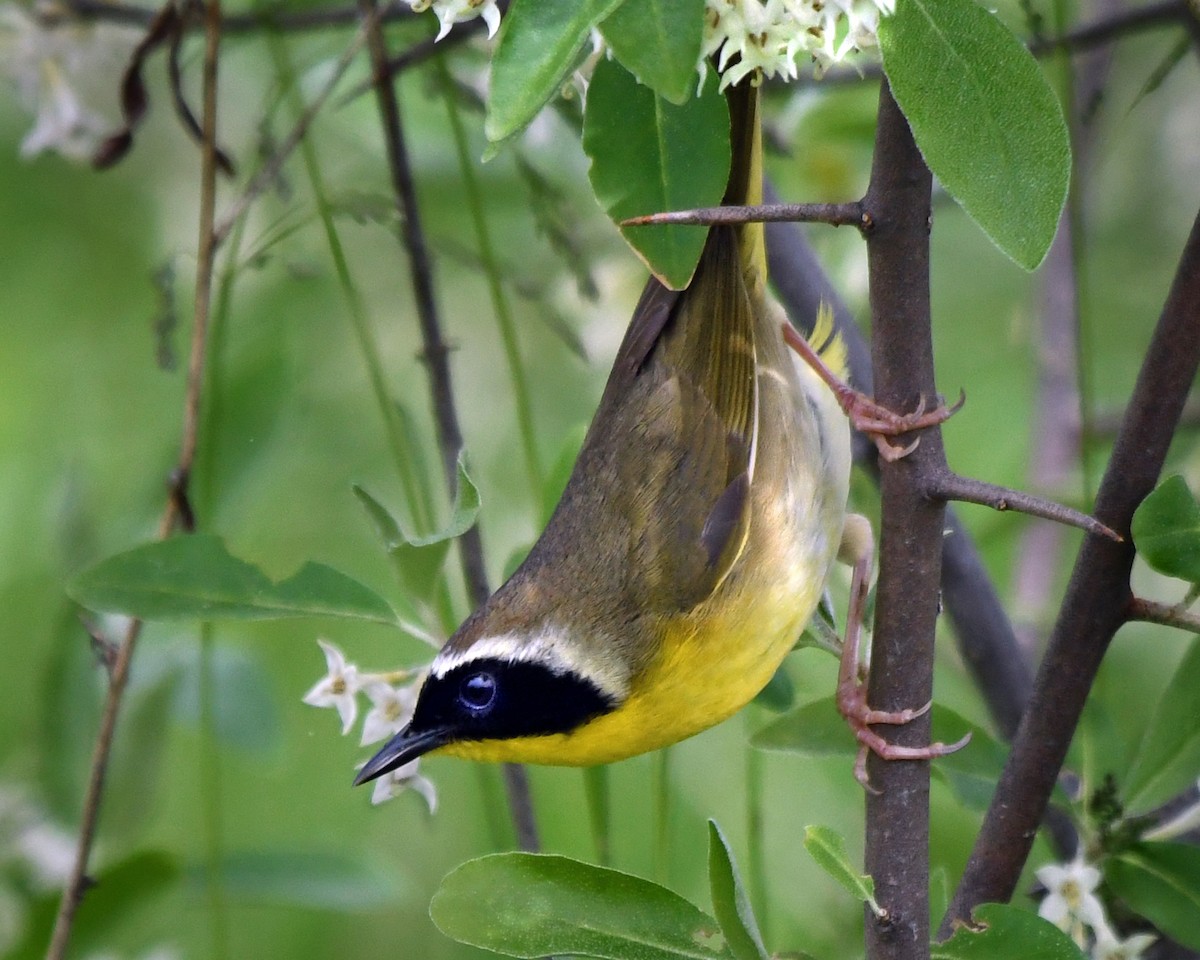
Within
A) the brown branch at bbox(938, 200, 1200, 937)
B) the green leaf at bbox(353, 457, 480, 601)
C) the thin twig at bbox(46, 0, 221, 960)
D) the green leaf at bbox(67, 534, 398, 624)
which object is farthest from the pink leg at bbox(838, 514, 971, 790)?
Answer: the thin twig at bbox(46, 0, 221, 960)

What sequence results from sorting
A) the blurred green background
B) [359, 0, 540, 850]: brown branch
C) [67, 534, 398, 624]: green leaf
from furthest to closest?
1. the blurred green background
2. [359, 0, 540, 850]: brown branch
3. [67, 534, 398, 624]: green leaf

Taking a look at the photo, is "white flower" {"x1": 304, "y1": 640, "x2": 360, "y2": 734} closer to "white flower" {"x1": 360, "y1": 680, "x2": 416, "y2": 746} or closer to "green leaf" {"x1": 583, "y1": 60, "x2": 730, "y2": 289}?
"white flower" {"x1": 360, "y1": 680, "x2": 416, "y2": 746}

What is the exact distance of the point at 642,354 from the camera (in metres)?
2.86

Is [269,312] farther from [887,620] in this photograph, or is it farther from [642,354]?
[887,620]

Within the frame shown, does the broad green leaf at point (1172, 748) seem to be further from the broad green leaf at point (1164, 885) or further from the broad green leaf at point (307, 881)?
the broad green leaf at point (307, 881)

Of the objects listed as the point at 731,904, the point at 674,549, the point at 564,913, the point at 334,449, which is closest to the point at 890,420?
the point at 731,904

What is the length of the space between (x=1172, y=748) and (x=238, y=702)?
6.48 ft

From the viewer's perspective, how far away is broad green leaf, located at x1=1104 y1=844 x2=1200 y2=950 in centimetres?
188

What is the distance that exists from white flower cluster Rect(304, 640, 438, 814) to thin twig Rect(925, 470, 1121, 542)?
0.81m

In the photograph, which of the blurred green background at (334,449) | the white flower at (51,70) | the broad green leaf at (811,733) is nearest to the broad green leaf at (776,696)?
the broad green leaf at (811,733)

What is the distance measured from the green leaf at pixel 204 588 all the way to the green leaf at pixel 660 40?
0.98 meters

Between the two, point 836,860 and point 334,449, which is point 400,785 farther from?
point 334,449

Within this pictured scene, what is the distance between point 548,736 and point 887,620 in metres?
0.91

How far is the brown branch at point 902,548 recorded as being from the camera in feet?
5.27
